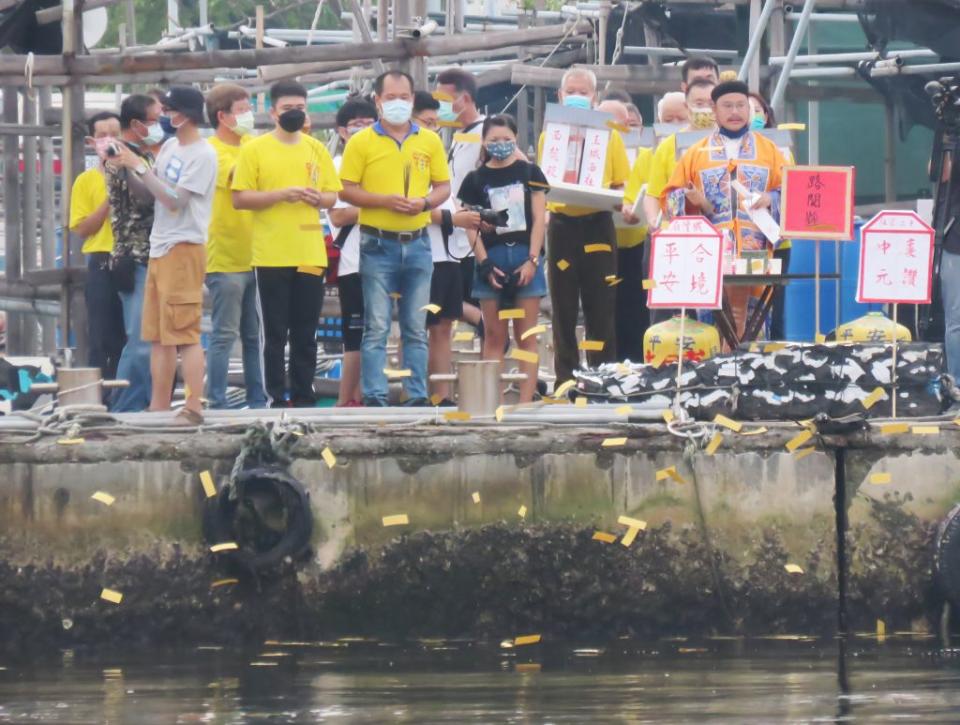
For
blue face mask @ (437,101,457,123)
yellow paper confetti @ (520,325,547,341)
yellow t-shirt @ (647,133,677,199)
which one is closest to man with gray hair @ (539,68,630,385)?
yellow paper confetti @ (520,325,547,341)

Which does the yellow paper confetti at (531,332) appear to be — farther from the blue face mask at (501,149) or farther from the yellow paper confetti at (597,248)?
the blue face mask at (501,149)

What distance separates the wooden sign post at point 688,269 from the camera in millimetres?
9867

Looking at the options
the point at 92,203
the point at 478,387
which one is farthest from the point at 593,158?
the point at 92,203

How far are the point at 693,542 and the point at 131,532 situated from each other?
2.39m

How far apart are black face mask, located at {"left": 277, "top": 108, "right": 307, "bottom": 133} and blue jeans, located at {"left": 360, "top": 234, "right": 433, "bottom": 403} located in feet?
2.06

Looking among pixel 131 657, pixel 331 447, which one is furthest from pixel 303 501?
pixel 131 657

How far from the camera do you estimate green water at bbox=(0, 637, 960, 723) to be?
7816mm

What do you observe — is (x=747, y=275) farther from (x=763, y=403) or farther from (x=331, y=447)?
(x=331, y=447)

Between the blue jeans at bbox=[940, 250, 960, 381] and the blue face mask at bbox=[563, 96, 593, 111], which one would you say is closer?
the blue jeans at bbox=[940, 250, 960, 381]

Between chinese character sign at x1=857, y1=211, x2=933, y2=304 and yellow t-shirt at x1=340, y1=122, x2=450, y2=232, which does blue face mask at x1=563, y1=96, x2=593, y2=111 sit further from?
chinese character sign at x1=857, y1=211, x2=933, y2=304

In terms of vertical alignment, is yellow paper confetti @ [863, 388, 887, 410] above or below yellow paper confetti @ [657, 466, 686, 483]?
above

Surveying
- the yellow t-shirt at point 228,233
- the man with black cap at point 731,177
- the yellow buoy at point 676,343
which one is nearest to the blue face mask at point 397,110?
the yellow t-shirt at point 228,233

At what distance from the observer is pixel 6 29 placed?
13227 mm

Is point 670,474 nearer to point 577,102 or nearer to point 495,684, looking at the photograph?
point 495,684
